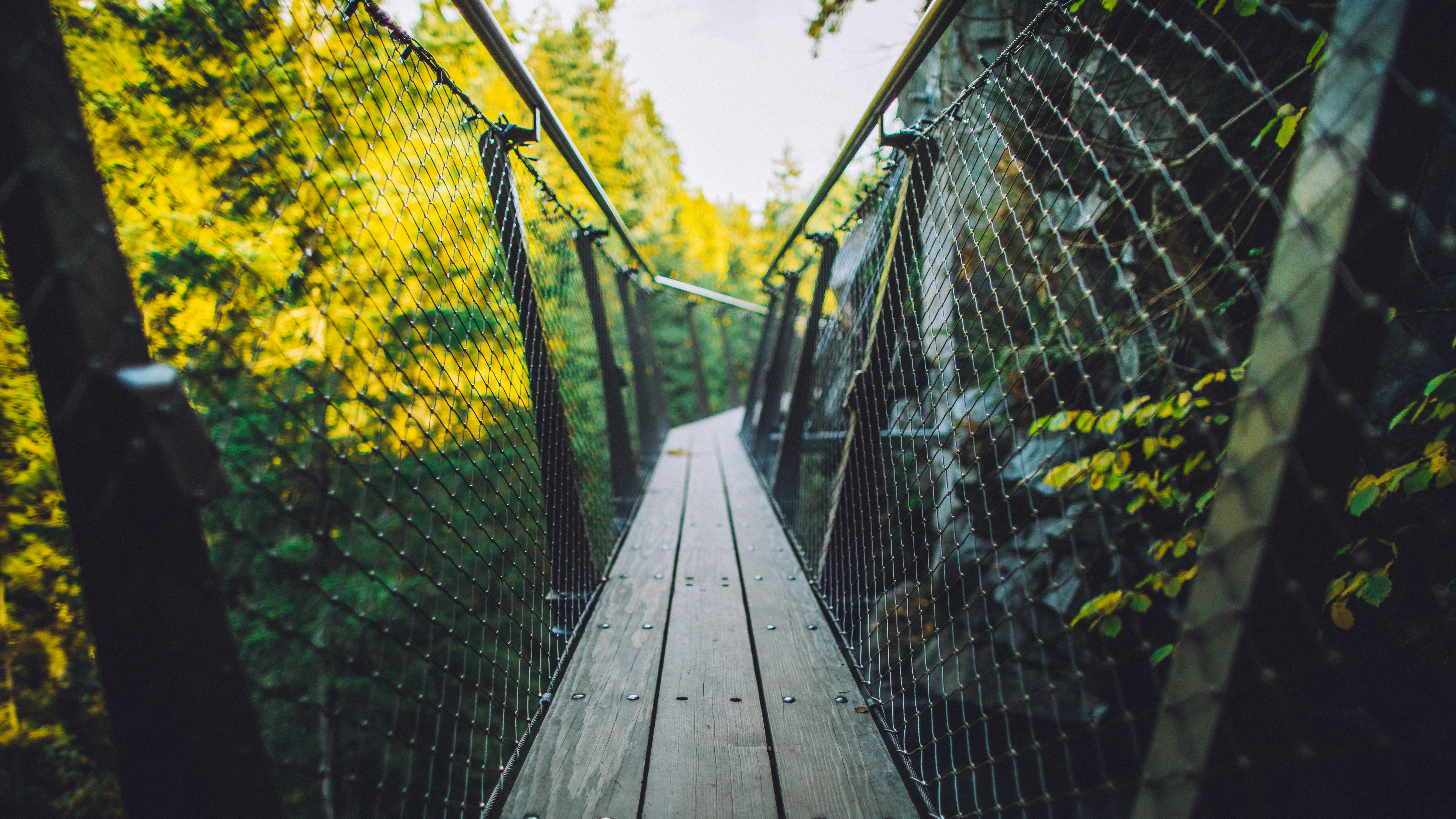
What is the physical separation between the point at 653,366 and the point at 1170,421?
3961 mm

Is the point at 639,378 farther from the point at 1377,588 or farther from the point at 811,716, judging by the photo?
the point at 1377,588

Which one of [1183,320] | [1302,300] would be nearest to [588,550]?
[1302,300]

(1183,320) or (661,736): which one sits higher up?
(1183,320)

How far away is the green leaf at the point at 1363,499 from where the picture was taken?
4.19ft

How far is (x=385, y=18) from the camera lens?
41.8 inches

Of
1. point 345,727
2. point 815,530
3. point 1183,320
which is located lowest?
point 345,727

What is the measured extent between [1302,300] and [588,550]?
173cm

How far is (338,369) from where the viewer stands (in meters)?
0.93

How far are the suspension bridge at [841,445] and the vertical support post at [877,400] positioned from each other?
0.06 ft

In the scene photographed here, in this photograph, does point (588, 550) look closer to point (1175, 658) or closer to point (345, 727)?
point (1175, 658)

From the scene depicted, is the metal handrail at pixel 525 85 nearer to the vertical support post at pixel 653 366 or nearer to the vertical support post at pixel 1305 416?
the vertical support post at pixel 1305 416

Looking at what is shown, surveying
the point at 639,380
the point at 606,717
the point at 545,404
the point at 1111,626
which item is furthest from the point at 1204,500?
the point at 639,380

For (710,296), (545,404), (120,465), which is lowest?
(120,465)

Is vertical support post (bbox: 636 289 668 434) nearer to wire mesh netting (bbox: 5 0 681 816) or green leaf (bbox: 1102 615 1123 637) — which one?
wire mesh netting (bbox: 5 0 681 816)
